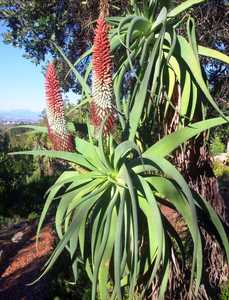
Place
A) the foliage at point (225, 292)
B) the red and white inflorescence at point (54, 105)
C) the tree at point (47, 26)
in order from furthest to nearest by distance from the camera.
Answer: the tree at point (47, 26) → the foliage at point (225, 292) → the red and white inflorescence at point (54, 105)

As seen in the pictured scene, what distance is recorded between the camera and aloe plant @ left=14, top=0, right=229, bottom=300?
2.38m

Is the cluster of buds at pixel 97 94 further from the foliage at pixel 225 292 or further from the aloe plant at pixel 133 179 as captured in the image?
the foliage at pixel 225 292

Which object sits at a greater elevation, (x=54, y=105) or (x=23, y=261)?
(x=54, y=105)

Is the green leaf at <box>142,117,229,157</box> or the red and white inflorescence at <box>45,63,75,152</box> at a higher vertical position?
the red and white inflorescence at <box>45,63,75,152</box>

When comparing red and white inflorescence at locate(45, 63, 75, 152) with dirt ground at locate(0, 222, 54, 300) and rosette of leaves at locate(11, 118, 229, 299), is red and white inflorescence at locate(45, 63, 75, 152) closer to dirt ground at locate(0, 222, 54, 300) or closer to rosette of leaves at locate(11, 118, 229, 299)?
rosette of leaves at locate(11, 118, 229, 299)

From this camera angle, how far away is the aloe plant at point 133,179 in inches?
93.8

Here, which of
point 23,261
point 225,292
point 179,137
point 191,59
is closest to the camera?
point 179,137

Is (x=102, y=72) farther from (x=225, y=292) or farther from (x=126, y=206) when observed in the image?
(x=225, y=292)

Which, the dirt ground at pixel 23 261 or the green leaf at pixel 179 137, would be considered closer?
the green leaf at pixel 179 137

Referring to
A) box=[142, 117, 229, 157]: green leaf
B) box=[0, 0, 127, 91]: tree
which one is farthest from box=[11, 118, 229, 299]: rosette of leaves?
box=[0, 0, 127, 91]: tree

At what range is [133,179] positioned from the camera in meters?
2.54

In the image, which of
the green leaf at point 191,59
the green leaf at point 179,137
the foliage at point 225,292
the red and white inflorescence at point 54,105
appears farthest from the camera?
the foliage at point 225,292

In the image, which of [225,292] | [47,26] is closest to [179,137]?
[225,292]

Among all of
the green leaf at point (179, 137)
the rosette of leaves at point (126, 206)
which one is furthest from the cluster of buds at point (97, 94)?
the green leaf at point (179, 137)
